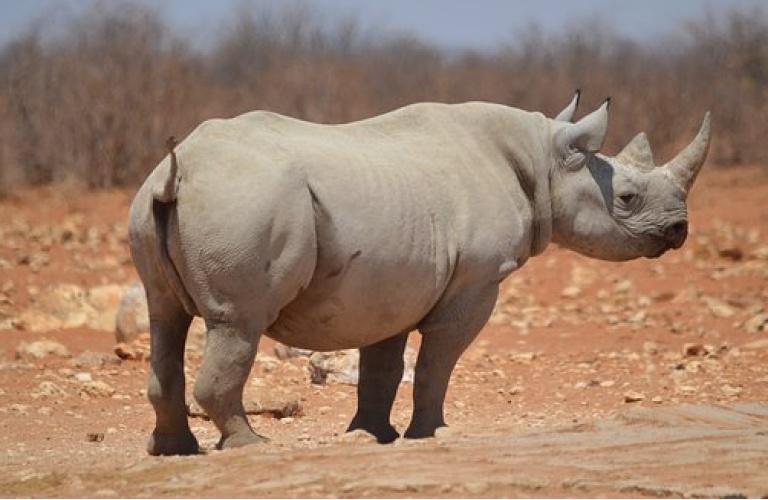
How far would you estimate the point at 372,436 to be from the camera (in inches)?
311

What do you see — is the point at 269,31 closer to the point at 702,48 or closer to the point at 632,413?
the point at 702,48

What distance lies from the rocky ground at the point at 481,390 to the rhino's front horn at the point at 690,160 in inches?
49.6

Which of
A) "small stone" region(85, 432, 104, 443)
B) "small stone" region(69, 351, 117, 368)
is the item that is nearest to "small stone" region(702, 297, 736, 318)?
"small stone" region(69, 351, 117, 368)

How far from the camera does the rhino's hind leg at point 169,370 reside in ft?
24.8

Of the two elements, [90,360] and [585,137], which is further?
[90,360]

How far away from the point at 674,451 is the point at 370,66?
133 ft

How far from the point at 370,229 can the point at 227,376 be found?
95cm

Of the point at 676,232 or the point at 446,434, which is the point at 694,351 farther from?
the point at 446,434

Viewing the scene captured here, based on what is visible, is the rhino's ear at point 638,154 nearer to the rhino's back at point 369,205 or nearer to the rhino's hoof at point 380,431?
the rhino's back at point 369,205

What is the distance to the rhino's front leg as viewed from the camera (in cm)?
806

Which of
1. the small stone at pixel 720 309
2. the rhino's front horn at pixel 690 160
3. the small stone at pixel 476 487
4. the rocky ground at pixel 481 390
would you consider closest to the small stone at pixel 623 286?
the rocky ground at pixel 481 390

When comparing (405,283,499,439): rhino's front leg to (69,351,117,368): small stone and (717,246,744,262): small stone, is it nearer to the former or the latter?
(69,351,117,368): small stone

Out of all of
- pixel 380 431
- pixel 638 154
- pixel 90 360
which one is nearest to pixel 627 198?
pixel 638 154

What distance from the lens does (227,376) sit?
7.23 metres
